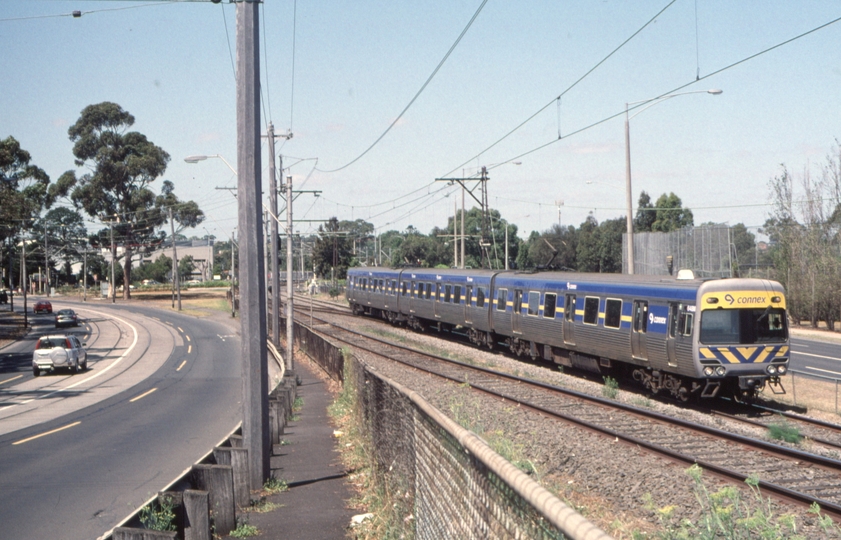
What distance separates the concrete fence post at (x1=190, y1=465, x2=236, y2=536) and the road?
2.68 m

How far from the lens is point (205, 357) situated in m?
45.7

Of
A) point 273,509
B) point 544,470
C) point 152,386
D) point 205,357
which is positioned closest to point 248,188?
point 273,509

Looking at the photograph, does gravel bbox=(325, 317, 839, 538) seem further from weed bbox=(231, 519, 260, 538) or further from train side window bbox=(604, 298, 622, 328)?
weed bbox=(231, 519, 260, 538)

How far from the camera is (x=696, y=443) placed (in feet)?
43.6

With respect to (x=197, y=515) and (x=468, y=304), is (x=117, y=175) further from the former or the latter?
(x=197, y=515)

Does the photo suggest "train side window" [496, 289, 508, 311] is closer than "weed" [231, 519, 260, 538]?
No

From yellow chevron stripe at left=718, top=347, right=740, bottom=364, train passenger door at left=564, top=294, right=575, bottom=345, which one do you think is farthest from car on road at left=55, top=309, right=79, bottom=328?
yellow chevron stripe at left=718, top=347, right=740, bottom=364

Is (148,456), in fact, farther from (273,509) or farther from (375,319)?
(375,319)

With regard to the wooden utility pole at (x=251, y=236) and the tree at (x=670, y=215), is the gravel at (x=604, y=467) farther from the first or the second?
the tree at (x=670, y=215)

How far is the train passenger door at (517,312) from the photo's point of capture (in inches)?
1089

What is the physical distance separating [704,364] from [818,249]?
34.1 metres

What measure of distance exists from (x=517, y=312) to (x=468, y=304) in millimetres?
5811

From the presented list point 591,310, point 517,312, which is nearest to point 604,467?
point 591,310

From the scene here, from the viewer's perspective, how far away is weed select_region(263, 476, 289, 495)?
37.7 feet
